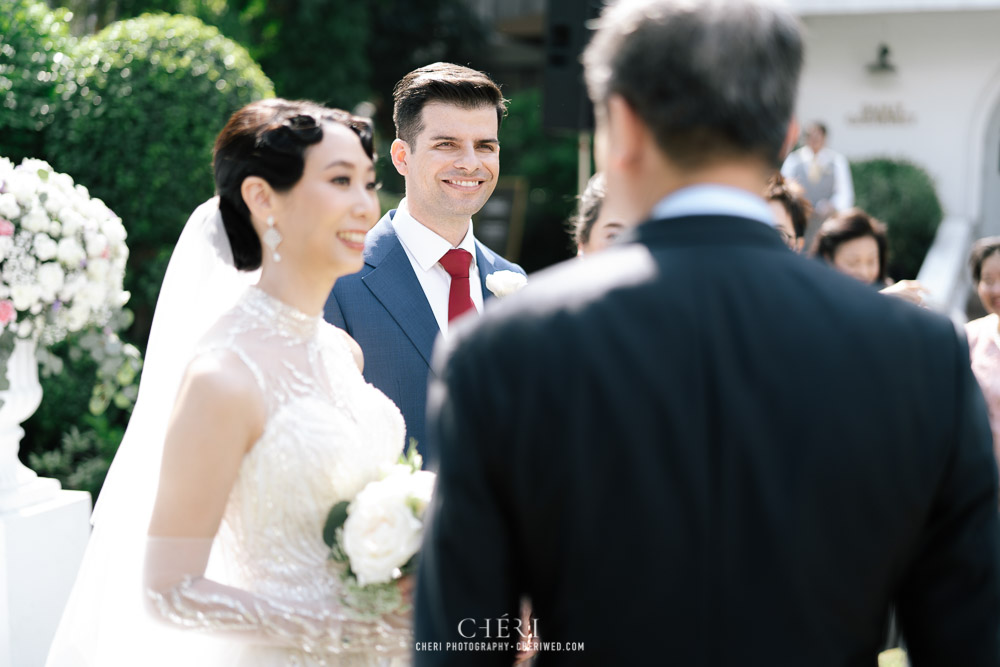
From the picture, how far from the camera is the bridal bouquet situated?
6.76 ft

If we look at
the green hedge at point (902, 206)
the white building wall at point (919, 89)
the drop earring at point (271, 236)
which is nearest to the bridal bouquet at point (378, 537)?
the drop earring at point (271, 236)

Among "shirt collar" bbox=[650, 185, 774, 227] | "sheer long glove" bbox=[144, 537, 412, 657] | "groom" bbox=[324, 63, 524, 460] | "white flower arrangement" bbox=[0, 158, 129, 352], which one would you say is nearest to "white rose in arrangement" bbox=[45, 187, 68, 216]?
"white flower arrangement" bbox=[0, 158, 129, 352]

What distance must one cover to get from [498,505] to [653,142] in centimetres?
57

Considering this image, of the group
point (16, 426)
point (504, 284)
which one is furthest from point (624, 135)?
point (16, 426)

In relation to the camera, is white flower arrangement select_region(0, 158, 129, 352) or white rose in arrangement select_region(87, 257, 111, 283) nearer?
white flower arrangement select_region(0, 158, 129, 352)

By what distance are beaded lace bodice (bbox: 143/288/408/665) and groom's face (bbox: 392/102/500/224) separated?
123 centimetres

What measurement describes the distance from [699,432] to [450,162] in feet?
7.96

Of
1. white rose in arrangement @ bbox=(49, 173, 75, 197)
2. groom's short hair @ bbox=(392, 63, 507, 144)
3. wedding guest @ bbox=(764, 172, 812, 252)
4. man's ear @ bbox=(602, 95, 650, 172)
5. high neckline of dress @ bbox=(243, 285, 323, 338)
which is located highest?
groom's short hair @ bbox=(392, 63, 507, 144)

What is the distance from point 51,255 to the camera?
3.95m

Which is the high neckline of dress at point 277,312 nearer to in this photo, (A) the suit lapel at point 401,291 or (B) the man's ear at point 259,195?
(B) the man's ear at point 259,195

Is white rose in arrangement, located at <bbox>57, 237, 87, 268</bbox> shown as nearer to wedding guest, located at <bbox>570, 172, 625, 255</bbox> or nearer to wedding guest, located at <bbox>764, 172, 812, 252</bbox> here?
wedding guest, located at <bbox>570, 172, 625, 255</bbox>

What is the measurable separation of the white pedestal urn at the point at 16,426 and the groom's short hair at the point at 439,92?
1.89 m

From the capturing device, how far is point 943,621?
143 centimetres

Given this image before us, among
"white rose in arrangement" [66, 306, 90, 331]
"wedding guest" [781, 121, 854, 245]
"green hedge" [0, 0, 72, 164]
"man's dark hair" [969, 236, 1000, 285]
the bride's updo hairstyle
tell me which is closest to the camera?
the bride's updo hairstyle
